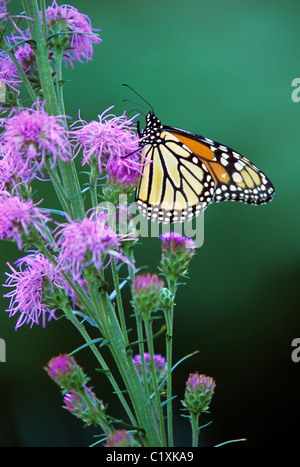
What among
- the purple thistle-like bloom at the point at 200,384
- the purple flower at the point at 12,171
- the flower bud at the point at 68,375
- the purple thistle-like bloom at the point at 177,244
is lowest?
the purple thistle-like bloom at the point at 200,384

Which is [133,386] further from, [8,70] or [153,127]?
[153,127]

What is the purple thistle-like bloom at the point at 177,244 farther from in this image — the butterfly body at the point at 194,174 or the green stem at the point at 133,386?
the green stem at the point at 133,386

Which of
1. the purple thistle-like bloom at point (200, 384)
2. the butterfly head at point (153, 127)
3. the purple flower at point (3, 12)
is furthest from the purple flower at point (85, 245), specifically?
the butterfly head at point (153, 127)

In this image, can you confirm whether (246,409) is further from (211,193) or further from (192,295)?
(211,193)

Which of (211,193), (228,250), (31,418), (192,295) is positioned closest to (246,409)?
(192,295)

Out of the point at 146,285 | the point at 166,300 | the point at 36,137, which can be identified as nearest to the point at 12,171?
the point at 36,137

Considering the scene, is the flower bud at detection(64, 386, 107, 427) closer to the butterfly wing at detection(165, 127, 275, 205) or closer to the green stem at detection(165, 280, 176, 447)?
the green stem at detection(165, 280, 176, 447)
